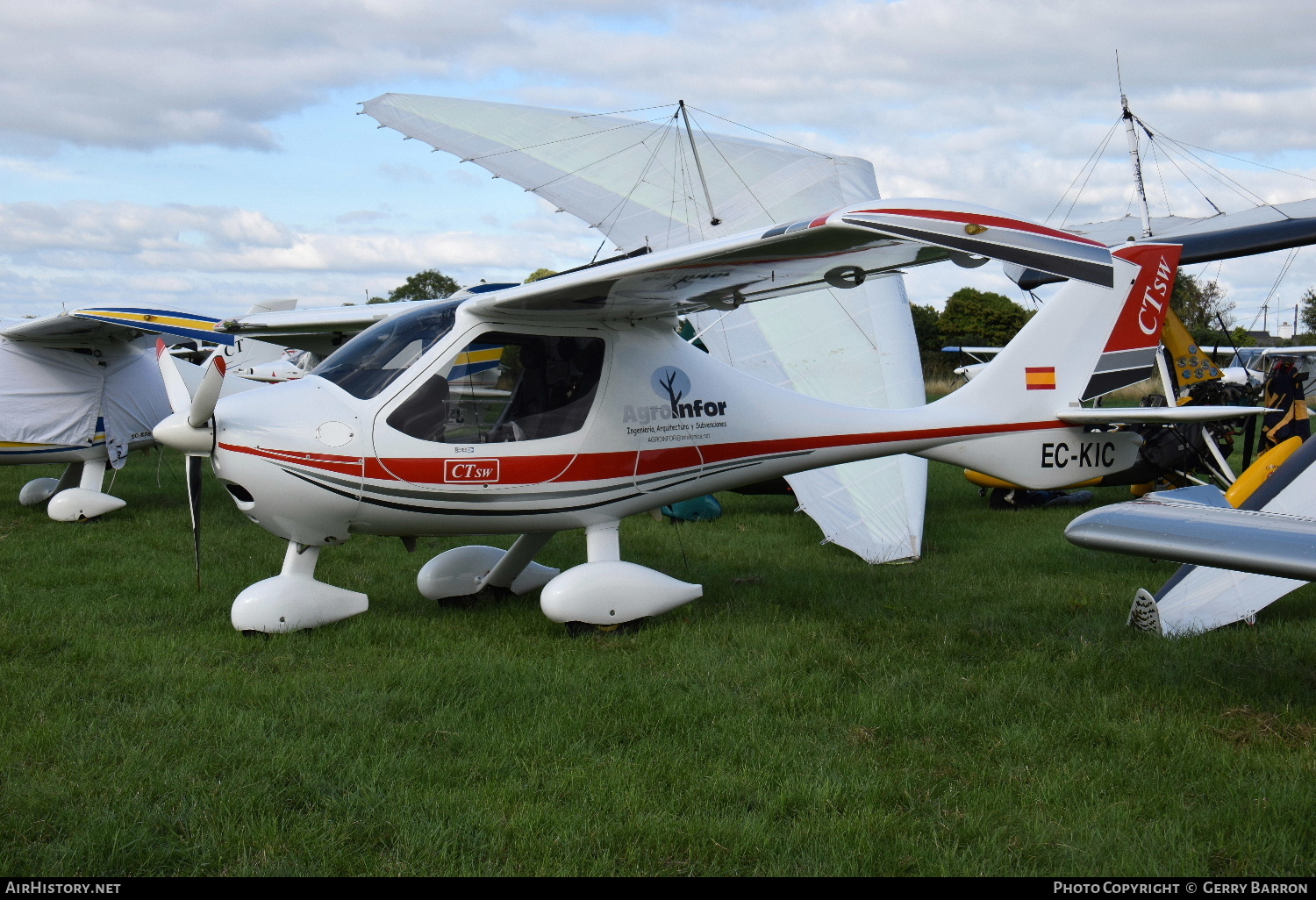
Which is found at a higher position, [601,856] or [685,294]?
[685,294]

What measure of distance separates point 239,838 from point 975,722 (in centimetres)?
324

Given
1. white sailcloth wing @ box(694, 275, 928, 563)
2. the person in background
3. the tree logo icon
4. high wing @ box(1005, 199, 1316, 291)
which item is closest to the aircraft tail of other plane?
high wing @ box(1005, 199, 1316, 291)

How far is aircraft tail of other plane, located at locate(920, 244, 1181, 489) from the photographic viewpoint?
7.67 m

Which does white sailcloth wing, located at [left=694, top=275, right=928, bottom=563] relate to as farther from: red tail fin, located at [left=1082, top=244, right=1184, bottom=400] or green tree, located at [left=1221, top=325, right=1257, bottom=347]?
green tree, located at [left=1221, top=325, right=1257, bottom=347]

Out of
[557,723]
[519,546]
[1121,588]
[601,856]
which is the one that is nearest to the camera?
[601,856]

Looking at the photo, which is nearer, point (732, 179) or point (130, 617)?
point (130, 617)

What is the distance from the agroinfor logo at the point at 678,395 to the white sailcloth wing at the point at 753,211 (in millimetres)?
2954

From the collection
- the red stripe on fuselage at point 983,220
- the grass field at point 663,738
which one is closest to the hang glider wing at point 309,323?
the grass field at point 663,738

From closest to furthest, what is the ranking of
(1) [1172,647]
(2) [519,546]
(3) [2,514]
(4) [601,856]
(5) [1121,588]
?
(4) [601,856], (1) [1172,647], (2) [519,546], (5) [1121,588], (3) [2,514]

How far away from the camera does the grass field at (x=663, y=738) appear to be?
3.43 meters

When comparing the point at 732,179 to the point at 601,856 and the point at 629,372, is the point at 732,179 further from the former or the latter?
the point at 601,856

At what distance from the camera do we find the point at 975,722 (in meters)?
4.66

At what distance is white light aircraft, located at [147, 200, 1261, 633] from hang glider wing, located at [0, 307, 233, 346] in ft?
15.2

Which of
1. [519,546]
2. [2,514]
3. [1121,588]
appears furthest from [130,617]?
[1121,588]
